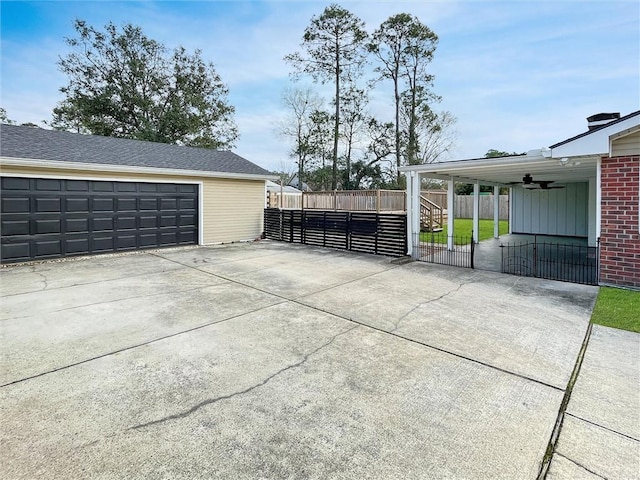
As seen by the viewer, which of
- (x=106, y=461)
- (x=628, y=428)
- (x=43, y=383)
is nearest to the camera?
(x=106, y=461)

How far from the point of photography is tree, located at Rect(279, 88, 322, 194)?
79.2ft

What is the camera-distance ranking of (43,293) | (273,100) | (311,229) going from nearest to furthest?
(43,293), (311,229), (273,100)

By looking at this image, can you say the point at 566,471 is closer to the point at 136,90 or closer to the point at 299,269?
the point at 299,269

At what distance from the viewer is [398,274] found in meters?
7.45

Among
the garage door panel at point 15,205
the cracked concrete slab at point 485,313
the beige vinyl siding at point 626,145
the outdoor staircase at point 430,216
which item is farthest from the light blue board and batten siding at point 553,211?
the garage door panel at point 15,205

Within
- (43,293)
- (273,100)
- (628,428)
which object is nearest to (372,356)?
(628,428)

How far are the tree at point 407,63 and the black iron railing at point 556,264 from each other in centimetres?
1280

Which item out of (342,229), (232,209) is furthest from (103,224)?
(342,229)

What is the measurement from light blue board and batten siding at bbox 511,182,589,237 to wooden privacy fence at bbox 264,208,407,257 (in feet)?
29.4

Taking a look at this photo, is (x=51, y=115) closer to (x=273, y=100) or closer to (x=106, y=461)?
(x=273, y=100)

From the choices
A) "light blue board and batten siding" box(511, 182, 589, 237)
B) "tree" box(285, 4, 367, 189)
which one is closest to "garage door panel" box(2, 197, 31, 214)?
"tree" box(285, 4, 367, 189)

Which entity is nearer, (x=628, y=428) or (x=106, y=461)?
(x=106, y=461)

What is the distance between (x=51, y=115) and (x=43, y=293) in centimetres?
2288

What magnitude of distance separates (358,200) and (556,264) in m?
5.95
